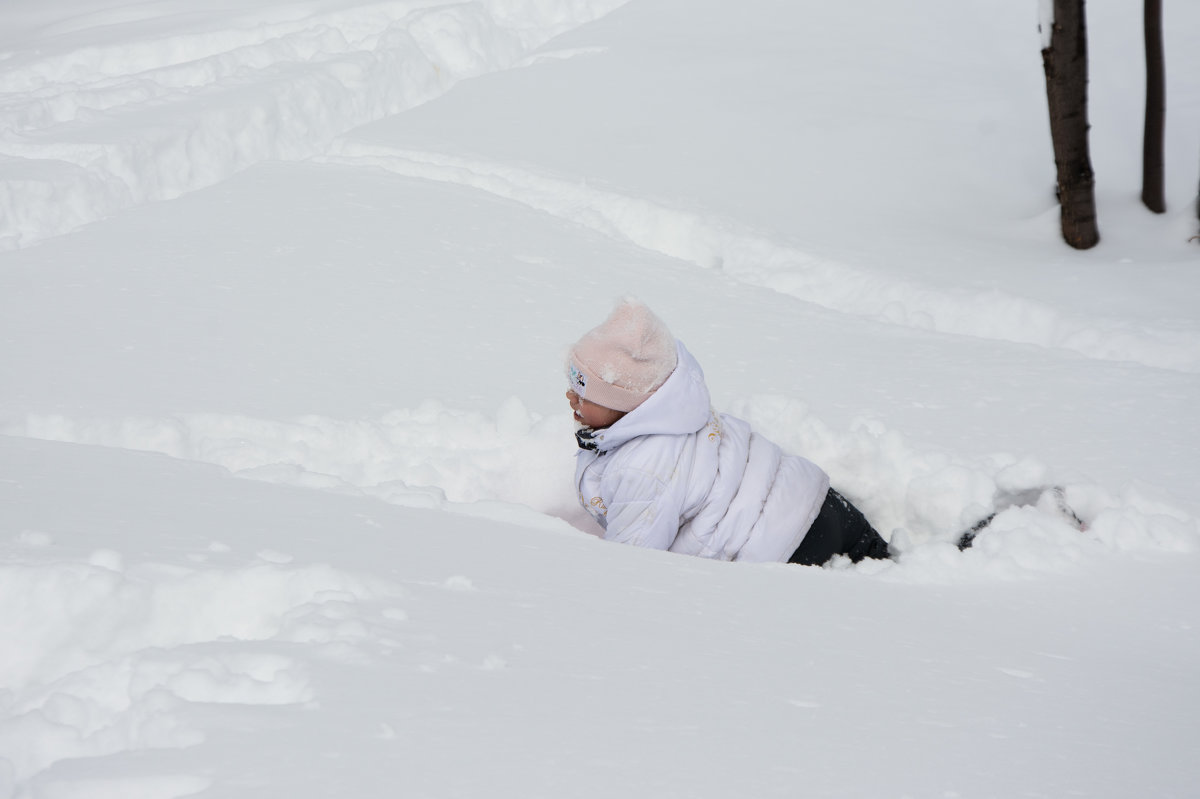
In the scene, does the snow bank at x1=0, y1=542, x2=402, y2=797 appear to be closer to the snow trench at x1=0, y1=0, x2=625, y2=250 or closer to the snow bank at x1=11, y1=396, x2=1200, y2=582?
the snow bank at x1=11, y1=396, x2=1200, y2=582

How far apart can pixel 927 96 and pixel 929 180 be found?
1.09 meters

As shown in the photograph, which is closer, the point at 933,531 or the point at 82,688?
the point at 82,688

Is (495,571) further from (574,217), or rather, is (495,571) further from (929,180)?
(929,180)

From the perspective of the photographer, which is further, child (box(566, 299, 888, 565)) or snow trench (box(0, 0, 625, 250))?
snow trench (box(0, 0, 625, 250))

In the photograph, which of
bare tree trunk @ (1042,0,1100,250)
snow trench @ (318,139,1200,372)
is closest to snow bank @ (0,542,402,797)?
snow trench @ (318,139,1200,372)

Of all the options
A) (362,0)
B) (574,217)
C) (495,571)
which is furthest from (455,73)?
(495,571)

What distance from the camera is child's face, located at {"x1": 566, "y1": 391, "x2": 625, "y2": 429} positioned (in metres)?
2.51

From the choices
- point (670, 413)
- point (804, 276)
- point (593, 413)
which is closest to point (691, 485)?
point (670, 413)

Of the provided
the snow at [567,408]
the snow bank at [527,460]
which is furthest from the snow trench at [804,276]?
the snow bank at [527,460]

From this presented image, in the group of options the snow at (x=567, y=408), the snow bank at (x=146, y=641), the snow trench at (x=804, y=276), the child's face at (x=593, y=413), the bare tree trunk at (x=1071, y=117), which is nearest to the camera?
the snow bank at (x=146, y=641)

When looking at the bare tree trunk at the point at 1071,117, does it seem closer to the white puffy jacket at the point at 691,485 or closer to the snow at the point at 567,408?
the snow at the point at 567,408

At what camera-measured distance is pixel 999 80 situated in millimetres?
5918

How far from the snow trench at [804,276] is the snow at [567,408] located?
0.02 m

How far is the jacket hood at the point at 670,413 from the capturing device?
2400 mm
